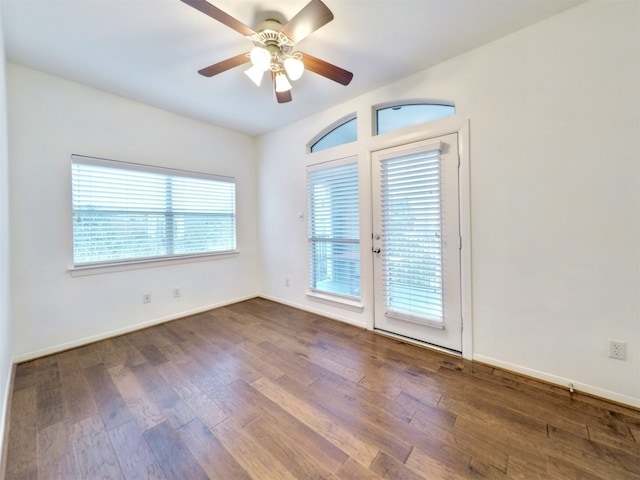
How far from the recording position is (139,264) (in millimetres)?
3078

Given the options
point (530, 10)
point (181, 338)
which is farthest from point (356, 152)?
point (181, 338)

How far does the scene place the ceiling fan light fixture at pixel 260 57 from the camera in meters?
1.78

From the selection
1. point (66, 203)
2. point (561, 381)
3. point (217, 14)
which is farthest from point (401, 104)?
point (66, 203)

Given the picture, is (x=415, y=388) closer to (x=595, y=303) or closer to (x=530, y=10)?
(x=595, y=303)

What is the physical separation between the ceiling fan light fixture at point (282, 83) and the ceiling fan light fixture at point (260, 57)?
0.95 ft

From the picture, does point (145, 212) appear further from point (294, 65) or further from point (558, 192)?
point (558, 192)

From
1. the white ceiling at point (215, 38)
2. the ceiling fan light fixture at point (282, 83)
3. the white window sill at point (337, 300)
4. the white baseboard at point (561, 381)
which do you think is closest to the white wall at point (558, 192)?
the white baseboard at point (561, 381)

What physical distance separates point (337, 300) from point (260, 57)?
259cm

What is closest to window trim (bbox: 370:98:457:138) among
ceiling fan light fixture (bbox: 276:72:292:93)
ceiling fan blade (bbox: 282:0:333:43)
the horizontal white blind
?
the horizontal white blind

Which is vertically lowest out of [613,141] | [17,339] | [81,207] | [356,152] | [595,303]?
[17,339]

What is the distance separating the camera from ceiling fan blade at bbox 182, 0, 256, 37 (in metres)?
1.38

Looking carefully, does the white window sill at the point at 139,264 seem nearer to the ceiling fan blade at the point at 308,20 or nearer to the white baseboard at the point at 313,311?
the white baseboard at the point at 313,311

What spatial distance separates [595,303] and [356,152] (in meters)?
2.40

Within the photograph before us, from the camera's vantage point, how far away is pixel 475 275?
2.24 metres
